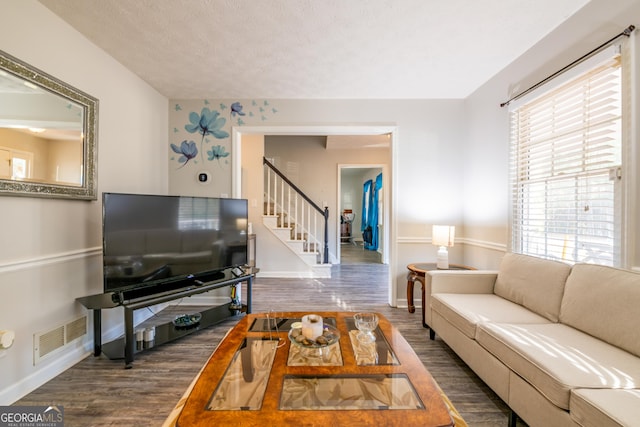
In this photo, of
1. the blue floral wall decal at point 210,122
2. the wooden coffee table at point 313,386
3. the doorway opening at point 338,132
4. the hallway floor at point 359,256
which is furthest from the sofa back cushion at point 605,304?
the hallway floor at point 359,256

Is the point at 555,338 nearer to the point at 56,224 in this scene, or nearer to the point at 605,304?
the point at 605,304

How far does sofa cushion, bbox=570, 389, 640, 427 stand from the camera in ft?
3.01

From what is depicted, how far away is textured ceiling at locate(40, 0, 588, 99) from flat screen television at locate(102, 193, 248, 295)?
1.31 m

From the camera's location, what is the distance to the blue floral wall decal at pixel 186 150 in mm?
3303

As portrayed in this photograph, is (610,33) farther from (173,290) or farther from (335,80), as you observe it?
(173,290)

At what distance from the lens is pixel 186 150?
330 cm

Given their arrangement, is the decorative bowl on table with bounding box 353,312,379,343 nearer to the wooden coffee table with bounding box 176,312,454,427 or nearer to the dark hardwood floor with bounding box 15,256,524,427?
the wooden coffee table with bounding box 176,312,454,427

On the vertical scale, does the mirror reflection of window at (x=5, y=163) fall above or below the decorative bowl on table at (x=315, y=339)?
above

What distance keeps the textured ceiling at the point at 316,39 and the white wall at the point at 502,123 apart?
0.40ft

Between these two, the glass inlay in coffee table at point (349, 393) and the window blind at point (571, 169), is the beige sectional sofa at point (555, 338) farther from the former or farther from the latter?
the glass inlay in coffee table at point (349, 393)

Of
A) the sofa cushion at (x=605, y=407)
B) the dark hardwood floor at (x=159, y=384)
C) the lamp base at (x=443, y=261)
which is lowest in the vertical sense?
the dark hardwood floor at (x=159, y=384)

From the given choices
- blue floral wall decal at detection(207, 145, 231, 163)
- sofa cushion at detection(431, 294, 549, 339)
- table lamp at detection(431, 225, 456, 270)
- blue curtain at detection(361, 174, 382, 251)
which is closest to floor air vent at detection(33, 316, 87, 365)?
blue floral wall decal at detection(207, 145, 231, 163)

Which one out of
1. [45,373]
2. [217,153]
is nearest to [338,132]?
[217,153]

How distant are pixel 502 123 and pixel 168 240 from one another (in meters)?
3.42
